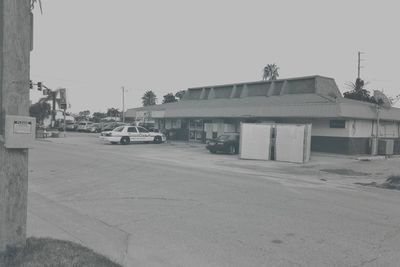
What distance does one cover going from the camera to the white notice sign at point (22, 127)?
4.36 meters

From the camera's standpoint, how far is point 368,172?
18047 millimetres

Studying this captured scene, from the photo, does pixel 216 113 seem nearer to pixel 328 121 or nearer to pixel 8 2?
pixel 328 121

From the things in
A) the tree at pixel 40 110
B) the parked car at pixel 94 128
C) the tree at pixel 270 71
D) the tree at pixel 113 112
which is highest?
the tree at pixel 270 71

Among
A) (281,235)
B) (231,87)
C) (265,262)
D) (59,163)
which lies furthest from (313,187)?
(231,87)

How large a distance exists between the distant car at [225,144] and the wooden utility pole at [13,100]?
76.0 ft

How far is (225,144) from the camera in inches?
1081

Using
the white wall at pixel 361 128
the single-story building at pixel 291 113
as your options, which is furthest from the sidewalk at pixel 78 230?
the white wall at pixel 361 128

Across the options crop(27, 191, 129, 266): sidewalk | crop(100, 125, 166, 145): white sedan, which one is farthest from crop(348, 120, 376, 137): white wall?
crop(27, 191, 129, 266): sidewalk

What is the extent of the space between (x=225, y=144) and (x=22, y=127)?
23378mm

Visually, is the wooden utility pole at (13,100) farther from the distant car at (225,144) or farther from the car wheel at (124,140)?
the car wheel at (124,140)

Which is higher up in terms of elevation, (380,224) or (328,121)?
(328,121)

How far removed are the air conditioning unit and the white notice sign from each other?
27872 millimetres

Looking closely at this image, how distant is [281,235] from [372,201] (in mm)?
4830

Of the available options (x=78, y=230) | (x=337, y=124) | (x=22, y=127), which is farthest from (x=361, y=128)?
(x=22, y=127)
